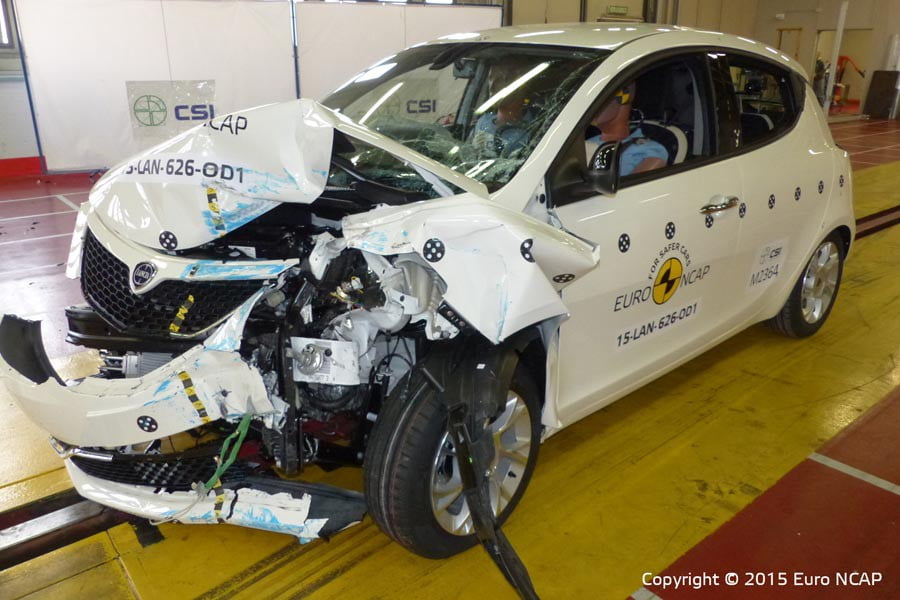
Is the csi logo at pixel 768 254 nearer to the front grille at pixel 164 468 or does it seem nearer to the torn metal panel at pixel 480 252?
the torn metal panel at pixel 480 252

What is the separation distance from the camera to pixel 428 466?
200 cm

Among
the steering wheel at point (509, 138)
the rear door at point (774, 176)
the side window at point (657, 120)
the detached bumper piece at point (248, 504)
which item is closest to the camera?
the detached bumper piece at point (248, 504)

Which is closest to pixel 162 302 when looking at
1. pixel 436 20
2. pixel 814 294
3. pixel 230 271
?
pixel 230 271

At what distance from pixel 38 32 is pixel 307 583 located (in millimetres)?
8380

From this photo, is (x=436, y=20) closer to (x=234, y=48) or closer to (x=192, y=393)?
(x=234, y=48)

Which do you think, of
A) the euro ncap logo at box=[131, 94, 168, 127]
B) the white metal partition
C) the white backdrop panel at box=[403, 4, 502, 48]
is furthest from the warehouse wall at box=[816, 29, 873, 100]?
the euro ncap logo at box=[131, 94, 168, 127]

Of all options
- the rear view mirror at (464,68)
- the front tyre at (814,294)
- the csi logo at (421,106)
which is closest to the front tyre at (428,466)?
the csi logo at (421,106)

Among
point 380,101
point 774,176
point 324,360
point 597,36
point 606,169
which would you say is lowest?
point 324,360

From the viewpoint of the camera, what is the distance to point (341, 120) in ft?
6.56

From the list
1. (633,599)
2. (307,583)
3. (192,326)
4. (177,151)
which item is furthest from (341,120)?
(633,599)

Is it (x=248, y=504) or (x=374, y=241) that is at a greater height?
(x=374, y=241)

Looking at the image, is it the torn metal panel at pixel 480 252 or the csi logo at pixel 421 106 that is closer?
the torn metal panel at pixel 480 252

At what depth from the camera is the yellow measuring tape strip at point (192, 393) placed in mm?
1831

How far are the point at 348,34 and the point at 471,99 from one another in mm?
7881
